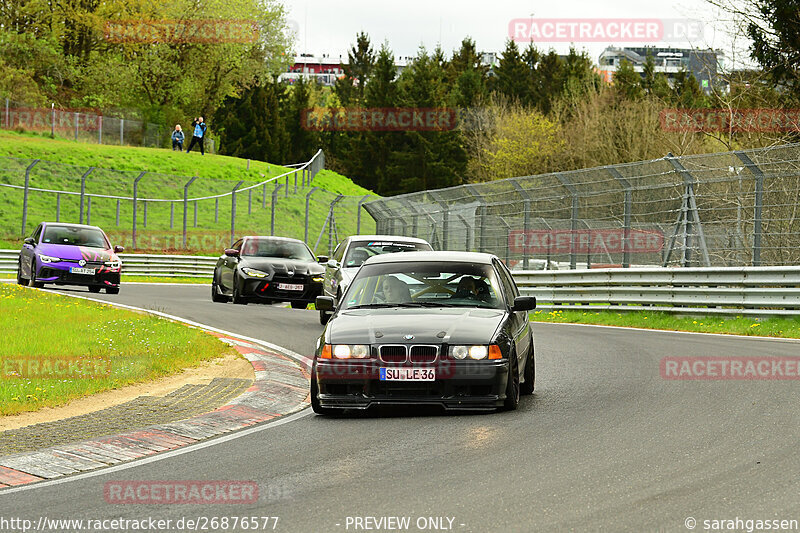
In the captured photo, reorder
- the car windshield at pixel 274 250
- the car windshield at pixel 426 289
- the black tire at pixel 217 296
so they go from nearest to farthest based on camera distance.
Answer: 1. the car windshield at pixel 426 289
2. the car windshield at pixel 274 250
3. the black tire at pixel 217 296

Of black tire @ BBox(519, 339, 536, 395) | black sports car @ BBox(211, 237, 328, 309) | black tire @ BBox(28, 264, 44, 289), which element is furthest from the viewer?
black tire @ BBox(28, 264, 44, 289)

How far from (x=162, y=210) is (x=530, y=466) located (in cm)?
4311

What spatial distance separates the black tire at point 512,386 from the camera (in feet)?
30.8

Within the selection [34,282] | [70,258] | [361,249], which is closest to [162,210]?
[34,282]

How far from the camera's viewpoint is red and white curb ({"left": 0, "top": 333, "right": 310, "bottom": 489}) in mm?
7344

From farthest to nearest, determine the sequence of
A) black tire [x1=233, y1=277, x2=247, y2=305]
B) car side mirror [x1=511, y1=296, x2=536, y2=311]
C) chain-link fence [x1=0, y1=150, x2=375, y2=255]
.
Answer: chain-link fence [x1=0, y1=150, x2=375, y2=255]
black tire [x1=233, y1=277, x2=247, y2=305]
car side mirror [x1=511, y1=296, x2=536, y2=311]

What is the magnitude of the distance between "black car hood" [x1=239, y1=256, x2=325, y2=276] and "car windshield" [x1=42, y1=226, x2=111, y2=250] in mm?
5391

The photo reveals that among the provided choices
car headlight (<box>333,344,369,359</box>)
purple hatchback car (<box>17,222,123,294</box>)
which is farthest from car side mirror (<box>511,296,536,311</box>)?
purple hatchback car (<box>17,222,123,294</box>)

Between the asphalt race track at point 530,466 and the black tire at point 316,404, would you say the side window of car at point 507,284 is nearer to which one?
the asphalt race track at point 530,466

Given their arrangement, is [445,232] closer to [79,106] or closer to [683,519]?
[683,519]

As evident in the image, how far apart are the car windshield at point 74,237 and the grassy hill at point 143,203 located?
14.6m

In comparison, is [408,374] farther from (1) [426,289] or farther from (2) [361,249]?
(2) [361,249]

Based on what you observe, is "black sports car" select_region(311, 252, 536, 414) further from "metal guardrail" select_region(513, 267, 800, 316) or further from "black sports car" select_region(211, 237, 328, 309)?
"black sports car" select_region(211, 237, 328, 309)

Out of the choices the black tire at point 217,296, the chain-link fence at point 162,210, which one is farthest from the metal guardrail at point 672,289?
the chain-link fence at point 162,210
